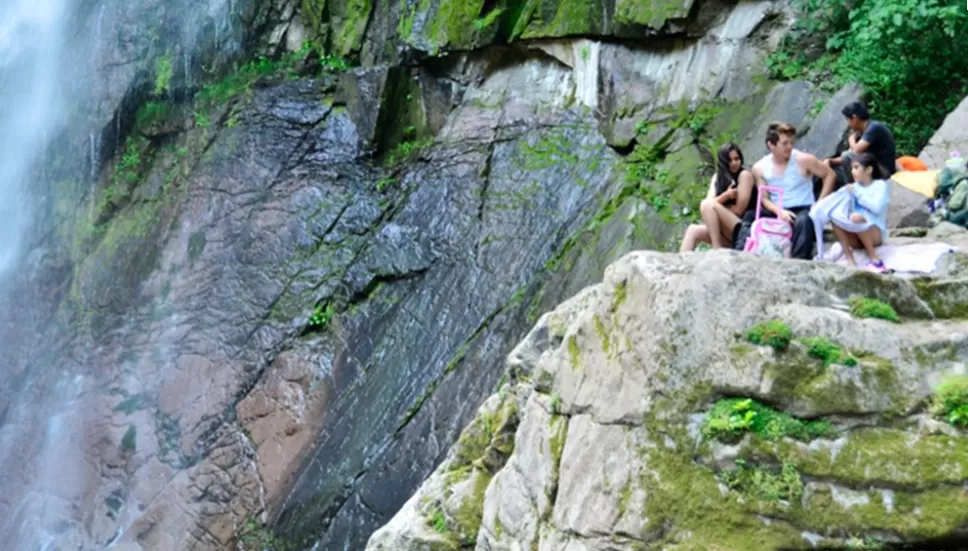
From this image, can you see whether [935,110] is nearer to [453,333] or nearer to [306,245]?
[453,333]

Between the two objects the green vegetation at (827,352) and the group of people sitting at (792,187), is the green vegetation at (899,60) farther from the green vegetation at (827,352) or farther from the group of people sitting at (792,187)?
the green vegetation at (827,352)

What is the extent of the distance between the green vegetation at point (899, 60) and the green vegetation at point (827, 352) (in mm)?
5769

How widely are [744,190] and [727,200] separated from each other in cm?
16

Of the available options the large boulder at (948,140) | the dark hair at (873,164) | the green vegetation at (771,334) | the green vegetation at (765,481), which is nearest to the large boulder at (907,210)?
the large boulder at (948,140)

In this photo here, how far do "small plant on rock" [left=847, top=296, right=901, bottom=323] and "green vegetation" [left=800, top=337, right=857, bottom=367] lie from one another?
350 mm

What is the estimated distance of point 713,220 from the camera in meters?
6.67

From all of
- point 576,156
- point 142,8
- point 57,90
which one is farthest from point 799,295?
point 57,90

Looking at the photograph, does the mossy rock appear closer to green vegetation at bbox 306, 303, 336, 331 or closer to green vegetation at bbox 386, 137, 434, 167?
green vegetation at bbox 306, 303, 336, 331

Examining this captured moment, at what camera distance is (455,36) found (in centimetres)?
1363

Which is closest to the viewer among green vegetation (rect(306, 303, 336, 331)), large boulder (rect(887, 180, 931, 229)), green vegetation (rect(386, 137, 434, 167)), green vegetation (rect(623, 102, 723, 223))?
large boulder (rect(887, 180, 931, 229))

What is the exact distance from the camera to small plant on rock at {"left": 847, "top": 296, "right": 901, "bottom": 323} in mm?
4695

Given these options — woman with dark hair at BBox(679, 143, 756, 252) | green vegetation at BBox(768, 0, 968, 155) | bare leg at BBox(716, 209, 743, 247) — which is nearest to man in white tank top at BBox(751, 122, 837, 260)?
woman with dark hair at BBox(679, 143, 756, 252)

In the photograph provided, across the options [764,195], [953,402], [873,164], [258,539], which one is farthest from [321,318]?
[953,402]

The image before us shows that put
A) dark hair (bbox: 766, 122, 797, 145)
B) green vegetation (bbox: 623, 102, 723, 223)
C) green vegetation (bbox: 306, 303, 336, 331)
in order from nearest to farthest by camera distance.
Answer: dark hair (bbox: 766, 122, 797, 145) < green vegetation (bbox: 623, 102, 723, 223) < green vegetation (bbox: 306, 303, 336, 331)
